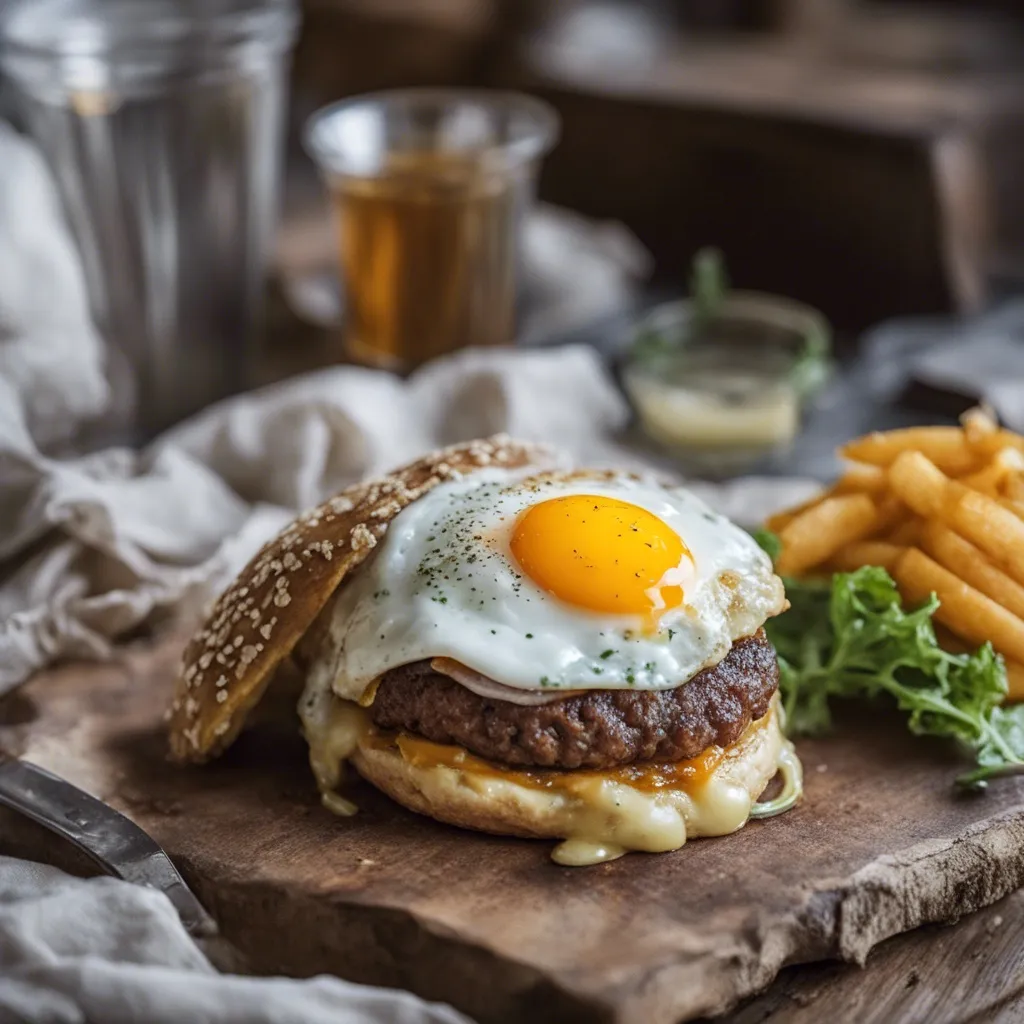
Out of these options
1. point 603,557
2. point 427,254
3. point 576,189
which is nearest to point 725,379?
point 427,254

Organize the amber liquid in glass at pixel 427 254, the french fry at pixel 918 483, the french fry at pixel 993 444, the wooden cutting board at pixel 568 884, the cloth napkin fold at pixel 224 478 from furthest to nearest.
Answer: the amber liquid in glass at pixel 427 254 → the cloth napkin fold at pixel 224 478 → the french fry at pixel 993 444 → the french fry at pixel 918 483 → the wooden cutting board at pixel 568 884

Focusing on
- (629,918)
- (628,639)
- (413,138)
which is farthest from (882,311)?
(629,918)

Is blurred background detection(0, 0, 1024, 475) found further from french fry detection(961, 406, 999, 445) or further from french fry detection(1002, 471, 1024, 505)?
french fry detection(1002, 471, 1024, 505)

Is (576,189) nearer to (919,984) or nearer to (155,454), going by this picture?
(155,454)

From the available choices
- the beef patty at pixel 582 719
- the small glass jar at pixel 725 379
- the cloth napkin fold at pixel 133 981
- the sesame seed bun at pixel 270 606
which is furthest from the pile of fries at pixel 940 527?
the cloth napkin fold at pixel 133 981

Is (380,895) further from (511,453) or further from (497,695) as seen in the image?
(511,453)

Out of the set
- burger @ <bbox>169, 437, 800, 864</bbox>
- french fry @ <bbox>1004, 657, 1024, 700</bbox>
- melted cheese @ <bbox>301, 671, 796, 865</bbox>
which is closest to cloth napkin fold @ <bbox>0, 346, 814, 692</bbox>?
burger @ <bbox>169, 437, 800, 864</bbox>

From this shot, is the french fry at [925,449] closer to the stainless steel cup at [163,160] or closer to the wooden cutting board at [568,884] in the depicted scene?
the wooden cutting board at [568,884]
